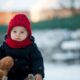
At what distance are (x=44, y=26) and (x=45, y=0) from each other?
0.22 metres

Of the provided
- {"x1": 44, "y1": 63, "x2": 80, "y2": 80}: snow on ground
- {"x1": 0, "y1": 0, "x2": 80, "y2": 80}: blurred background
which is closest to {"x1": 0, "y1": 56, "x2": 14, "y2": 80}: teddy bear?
{"x1": 44, "y1": 63, "x2": 80, "y2": 80}: snow on ground

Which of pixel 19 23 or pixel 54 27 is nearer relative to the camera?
pixel 19 23

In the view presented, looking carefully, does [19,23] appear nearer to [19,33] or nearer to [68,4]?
[19,33]

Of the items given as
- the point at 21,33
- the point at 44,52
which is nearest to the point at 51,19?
the point at 44,52

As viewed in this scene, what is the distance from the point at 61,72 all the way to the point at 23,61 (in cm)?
159

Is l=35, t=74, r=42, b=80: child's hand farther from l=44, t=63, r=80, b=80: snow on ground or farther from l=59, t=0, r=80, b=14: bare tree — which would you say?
l=59, t=0, r=80, b=14: bare tree

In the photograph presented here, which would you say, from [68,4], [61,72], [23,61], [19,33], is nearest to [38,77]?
[23,61]

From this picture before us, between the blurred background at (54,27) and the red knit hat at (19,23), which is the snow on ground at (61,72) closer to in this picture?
the blurred background at (54,27)

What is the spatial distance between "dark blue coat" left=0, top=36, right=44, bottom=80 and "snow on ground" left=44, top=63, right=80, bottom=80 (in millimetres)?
1419

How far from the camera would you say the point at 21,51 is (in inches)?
63.2

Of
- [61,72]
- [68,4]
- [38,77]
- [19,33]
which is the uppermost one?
[68,4]

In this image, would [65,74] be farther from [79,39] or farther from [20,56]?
[20,56]

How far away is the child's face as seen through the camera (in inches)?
63.5

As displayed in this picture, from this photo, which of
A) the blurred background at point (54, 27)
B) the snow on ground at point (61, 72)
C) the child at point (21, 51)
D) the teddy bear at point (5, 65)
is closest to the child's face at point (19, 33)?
the child at point (21, 51)
